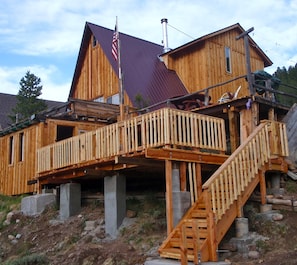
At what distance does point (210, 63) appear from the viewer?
67.2 feet

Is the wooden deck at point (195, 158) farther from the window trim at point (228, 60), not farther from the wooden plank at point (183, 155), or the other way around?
the window trim at point (228, 60)

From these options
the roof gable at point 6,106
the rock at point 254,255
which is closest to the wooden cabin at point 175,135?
the rock at point 254,255

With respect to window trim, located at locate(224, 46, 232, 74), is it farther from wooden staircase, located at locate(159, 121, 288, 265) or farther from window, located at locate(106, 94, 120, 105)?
wooden staircase, located at locate(159, 121, 288, 265)

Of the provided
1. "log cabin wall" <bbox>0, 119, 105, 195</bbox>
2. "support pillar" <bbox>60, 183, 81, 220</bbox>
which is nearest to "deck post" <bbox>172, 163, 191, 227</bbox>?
"support pillar" <bbox>60, 183, 81, 220</bbox>

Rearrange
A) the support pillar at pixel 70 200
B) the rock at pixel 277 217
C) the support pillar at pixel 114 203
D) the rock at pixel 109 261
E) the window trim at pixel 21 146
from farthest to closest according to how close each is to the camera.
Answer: the window trim at pixel 21 146 → the support pillar at pixel 70 200 → the support pillar at pixel 114 203 → the rock at pixel 277 217 → the rock at pixel 109 261

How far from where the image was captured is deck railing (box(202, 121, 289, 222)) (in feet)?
32.6

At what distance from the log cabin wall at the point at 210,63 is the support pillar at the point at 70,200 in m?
8.17

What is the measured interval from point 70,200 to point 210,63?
378 inches

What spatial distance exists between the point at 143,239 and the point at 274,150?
468 centimetres

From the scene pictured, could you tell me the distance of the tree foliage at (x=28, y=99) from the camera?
1069 inches

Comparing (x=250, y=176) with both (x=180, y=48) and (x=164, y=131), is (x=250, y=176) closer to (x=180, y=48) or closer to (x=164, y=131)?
(x=164, y=131)

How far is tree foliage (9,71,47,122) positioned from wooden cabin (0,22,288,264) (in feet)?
11.4

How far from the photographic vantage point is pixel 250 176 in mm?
11281

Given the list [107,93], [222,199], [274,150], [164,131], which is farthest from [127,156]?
[107,93]
